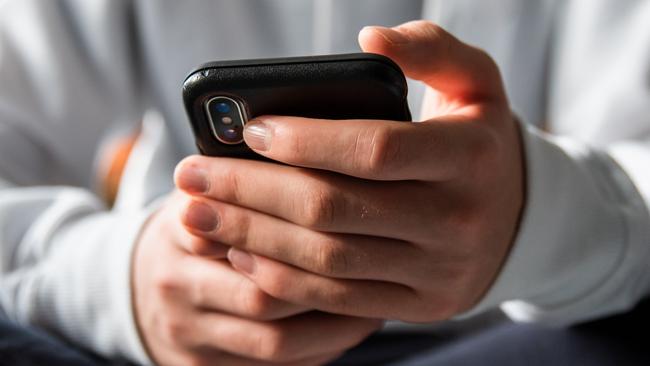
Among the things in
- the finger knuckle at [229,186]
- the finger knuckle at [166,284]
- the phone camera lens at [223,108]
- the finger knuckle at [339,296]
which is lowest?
the finger knuckle at [166,284]

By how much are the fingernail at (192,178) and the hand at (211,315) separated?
16 millimetres

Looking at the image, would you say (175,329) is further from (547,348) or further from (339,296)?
(547,348)

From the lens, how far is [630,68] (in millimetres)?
483

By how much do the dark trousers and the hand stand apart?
5 cm

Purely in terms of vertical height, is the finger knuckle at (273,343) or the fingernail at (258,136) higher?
the fingernail at (258,136)

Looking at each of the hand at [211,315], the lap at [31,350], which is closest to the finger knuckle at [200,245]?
the hand at [211,315]

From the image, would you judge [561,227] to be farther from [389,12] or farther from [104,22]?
[104,22]

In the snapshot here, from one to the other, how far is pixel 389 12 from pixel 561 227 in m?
0.21

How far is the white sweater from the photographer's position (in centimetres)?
39

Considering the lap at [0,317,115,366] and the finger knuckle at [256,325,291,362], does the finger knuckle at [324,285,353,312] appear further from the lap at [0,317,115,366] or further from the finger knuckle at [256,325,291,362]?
the lap at [0,317,115,366]

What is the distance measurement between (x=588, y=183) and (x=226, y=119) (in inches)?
8.7

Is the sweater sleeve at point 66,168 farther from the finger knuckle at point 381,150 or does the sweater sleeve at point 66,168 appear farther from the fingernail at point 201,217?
the finger knuckle at point 381,150

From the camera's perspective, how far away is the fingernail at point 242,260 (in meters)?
0.34

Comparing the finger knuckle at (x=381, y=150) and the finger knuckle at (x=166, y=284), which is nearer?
the finger knuckle at (x=381, y=150)
